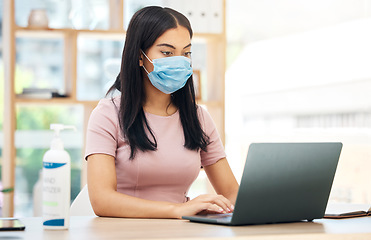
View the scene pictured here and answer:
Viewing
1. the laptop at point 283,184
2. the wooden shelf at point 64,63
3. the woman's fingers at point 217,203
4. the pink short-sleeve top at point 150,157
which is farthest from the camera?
the wooden shelf at point 64,63

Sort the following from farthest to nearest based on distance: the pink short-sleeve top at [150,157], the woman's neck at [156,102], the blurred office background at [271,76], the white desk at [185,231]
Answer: the blurred office background at [271,76] < the woman's neck at [156,102] < the pink short-sleeve top at [150,157] < the white desk at [185,231]

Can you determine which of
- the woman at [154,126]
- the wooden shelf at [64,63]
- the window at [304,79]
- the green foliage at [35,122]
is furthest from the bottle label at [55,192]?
the window at [304,79]

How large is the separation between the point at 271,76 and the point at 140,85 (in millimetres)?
2483

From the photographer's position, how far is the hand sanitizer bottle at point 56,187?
1.15 meters

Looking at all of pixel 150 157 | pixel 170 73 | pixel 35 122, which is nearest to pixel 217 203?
pixel 150 157

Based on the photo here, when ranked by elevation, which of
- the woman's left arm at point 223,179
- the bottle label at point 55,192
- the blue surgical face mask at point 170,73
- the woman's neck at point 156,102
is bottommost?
the woman's left arm at point 223,179

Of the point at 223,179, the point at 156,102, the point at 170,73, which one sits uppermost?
the point at 170,73

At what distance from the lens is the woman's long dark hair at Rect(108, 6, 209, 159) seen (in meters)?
1.77

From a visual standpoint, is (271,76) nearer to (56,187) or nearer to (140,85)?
(140,85)

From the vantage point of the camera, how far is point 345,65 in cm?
371

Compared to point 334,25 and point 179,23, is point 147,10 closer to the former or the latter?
point 179,23

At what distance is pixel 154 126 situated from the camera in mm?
1842

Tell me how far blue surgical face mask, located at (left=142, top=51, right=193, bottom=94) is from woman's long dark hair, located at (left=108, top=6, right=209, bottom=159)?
2.3 inches

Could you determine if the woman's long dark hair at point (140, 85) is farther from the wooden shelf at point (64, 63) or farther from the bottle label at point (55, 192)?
the wooden shelf at point (64, 63)
